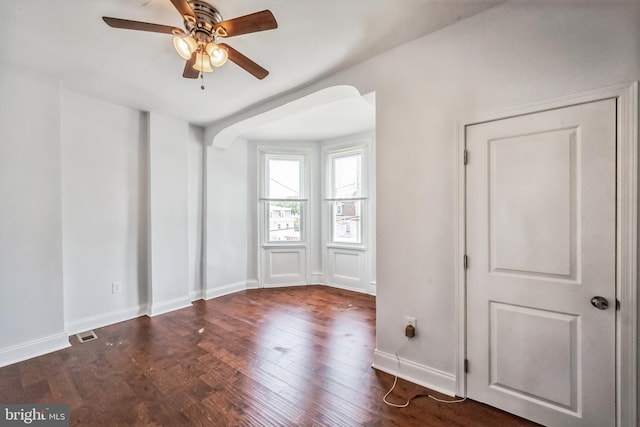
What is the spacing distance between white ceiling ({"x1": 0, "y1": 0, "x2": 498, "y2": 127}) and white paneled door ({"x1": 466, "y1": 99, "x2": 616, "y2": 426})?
979 millimetres

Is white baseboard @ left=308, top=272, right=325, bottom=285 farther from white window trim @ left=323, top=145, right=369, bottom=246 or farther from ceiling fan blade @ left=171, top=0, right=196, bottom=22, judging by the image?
ceiling fan blade @ left=171, top=0, right=196, bottom=22

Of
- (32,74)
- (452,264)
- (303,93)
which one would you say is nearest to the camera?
(452,264)

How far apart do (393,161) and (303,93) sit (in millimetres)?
1250

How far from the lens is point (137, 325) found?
307cm

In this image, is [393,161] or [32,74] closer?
[393,161]

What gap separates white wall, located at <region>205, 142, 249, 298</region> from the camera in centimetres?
409

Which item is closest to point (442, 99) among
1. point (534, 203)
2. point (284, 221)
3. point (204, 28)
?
point (534, 203)

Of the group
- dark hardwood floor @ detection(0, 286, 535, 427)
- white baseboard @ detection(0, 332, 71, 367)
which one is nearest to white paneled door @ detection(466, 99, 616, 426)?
dark hardwood floor @ detection(0, 286, 535, 427)

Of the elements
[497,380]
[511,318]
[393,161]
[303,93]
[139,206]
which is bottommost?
[497,380]

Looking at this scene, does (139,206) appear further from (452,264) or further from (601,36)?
(601,36)

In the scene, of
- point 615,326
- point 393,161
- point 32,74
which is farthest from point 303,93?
point 615,326

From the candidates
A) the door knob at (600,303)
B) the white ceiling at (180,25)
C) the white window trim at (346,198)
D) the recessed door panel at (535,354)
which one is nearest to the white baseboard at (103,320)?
the white ceiling at (180,25)

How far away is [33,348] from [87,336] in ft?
1.43

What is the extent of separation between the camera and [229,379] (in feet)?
6.66
